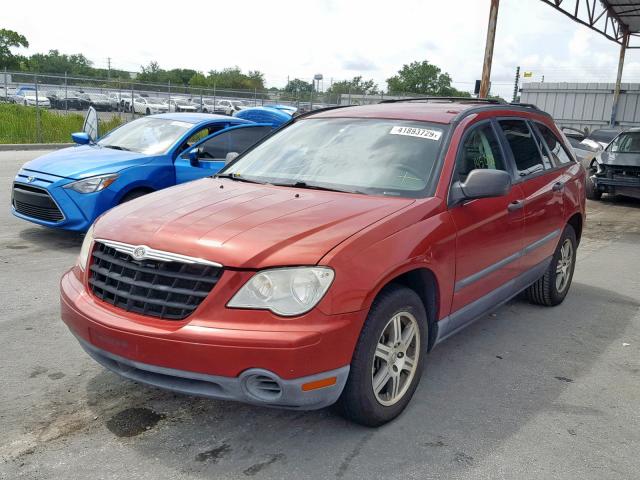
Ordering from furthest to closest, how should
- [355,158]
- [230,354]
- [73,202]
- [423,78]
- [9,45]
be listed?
[423,78] → [9,45] → [73,202] → [355,158] → [230,354]

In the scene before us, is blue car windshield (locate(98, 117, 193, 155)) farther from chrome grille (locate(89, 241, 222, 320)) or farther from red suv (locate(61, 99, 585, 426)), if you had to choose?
chrome grille (locate(89, 241, 222, 320))

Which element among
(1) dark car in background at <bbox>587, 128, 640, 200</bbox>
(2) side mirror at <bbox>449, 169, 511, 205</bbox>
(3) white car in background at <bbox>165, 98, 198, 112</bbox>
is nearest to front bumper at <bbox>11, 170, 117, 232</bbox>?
(2) side mirror at <bbox>449, 169, 511, 205</bbox>

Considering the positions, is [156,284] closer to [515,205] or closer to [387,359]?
[387,359]

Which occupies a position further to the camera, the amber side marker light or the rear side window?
the rear side window

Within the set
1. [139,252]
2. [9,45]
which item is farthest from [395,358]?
[9,45]

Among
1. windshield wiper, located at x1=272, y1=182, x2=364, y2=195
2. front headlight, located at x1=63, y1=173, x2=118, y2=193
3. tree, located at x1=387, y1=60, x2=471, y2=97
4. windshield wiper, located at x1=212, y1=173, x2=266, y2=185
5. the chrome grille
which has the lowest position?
front headlight, located at x1=63, y1=173, x2=118, y2=193

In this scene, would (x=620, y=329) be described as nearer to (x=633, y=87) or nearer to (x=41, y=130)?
(x=41, y=130)

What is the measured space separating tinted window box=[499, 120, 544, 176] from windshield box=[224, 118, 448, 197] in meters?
0.89

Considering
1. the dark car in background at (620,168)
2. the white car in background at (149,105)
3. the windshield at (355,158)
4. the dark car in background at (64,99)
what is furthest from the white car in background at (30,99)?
the windshield at (355,158)

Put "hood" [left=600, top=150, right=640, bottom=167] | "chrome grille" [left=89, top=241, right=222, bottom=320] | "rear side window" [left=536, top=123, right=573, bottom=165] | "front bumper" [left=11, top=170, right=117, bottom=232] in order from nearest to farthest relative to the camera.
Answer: "chrome grille" [left=89, top=241, right=222, bottom=320], "rear side window" [left=536, top=123, right=573, bottom=165], "front bumper" [left=11, top=170, right=117, bottom=232], "hood" [left=600, top=150, right=640, bottom=167]

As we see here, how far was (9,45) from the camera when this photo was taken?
7025 centimetres

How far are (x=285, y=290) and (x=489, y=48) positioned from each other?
13.9 m

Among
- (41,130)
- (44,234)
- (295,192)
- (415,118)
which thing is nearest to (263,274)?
(295,192)

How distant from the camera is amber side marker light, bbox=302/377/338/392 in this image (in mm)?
2672
